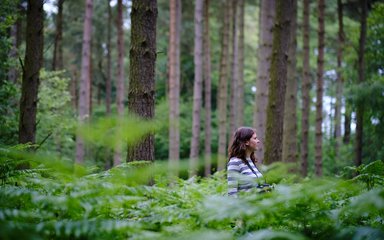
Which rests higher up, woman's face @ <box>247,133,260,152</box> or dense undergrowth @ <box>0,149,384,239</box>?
woman's face @ <box>247,133,260,152</box>

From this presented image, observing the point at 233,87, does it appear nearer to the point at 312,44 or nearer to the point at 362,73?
the point at 362,73

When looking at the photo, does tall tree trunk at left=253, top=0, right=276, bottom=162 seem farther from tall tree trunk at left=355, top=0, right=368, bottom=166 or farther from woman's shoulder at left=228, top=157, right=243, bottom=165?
woman's shoulder at left=228, top=157, right=243, bottom=165

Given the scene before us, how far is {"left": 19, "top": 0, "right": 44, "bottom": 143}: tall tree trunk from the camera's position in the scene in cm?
675

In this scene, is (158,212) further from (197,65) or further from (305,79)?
(197,65)

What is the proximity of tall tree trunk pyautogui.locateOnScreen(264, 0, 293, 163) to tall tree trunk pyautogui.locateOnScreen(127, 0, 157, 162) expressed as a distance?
3.42 meters

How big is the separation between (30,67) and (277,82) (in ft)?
14.7

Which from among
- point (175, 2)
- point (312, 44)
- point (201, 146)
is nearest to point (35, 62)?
point (175, 2)

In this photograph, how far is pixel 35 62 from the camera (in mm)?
6762

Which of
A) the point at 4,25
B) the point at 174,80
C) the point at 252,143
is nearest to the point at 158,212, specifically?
the point at 252,143

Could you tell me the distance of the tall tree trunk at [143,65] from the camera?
5641mm

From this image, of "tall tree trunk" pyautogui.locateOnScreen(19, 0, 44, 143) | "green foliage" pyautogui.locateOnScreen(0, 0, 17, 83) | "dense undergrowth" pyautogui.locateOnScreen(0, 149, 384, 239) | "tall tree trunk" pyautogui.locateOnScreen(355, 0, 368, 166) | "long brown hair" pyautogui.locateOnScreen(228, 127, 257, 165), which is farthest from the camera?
"tall tree trunk" pyautogui.locateOnScreen(355, 0, 368, 166)

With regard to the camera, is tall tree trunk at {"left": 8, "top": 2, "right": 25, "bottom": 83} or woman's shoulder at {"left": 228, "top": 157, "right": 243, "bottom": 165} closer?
woman's shoulder at {"left": 228, "top": 157, "right": 243, "bottom": 165}

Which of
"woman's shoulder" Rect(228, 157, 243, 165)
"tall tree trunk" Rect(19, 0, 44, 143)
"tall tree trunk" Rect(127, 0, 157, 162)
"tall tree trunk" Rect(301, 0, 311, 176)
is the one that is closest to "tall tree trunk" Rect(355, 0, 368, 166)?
"tall tree trunk" Rect(301, 0, 311, 176)

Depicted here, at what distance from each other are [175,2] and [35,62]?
11.3 meters
